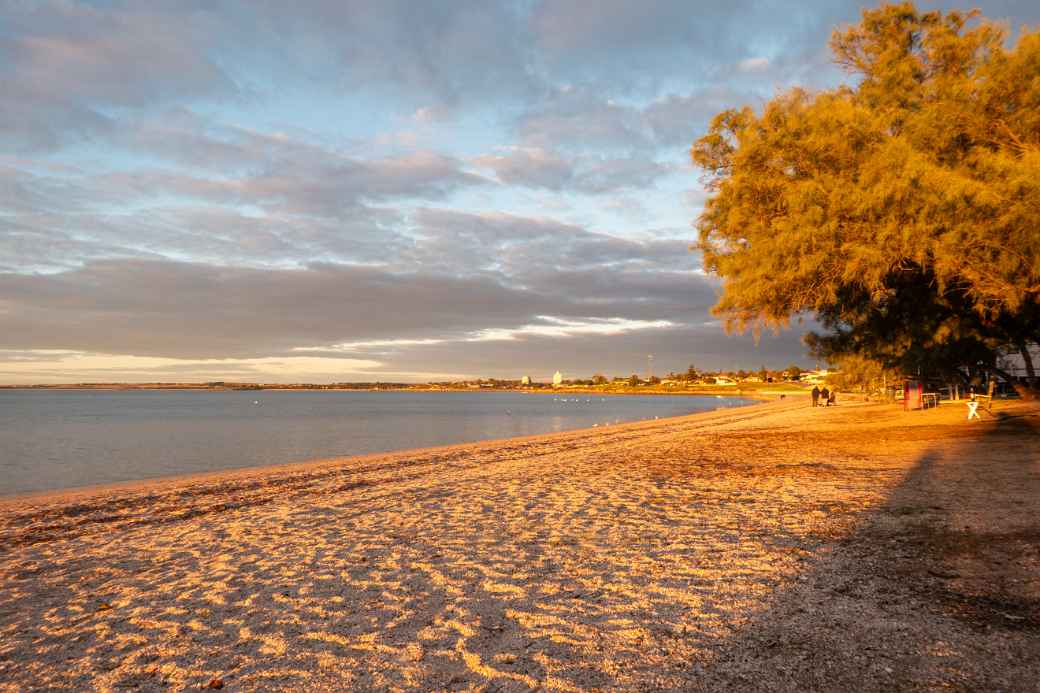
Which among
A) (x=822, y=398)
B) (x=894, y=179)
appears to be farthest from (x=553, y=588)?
(x=822, y=398)

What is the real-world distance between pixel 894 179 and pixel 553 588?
9.52m

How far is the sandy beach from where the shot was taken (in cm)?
439

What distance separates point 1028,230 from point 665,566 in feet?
28.7

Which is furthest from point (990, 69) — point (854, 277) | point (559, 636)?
point (559, 636)

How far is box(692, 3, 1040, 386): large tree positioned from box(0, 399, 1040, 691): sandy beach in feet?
12.7

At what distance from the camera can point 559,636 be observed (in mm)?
4910

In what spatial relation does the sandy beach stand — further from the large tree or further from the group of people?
the group of people

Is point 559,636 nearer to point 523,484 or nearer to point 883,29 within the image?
point 523,484

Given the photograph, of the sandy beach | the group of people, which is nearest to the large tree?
the sandy beach

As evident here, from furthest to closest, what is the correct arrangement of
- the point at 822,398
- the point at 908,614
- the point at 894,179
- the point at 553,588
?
the point at 822,398, the point at 894,179, the point at 553,588, the point at 908,614

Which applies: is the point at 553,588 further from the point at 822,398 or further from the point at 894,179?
the point at 822,398

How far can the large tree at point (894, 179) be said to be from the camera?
35.7 feet

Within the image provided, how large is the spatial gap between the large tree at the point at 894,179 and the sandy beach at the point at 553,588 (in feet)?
12.7

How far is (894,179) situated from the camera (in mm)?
11102
